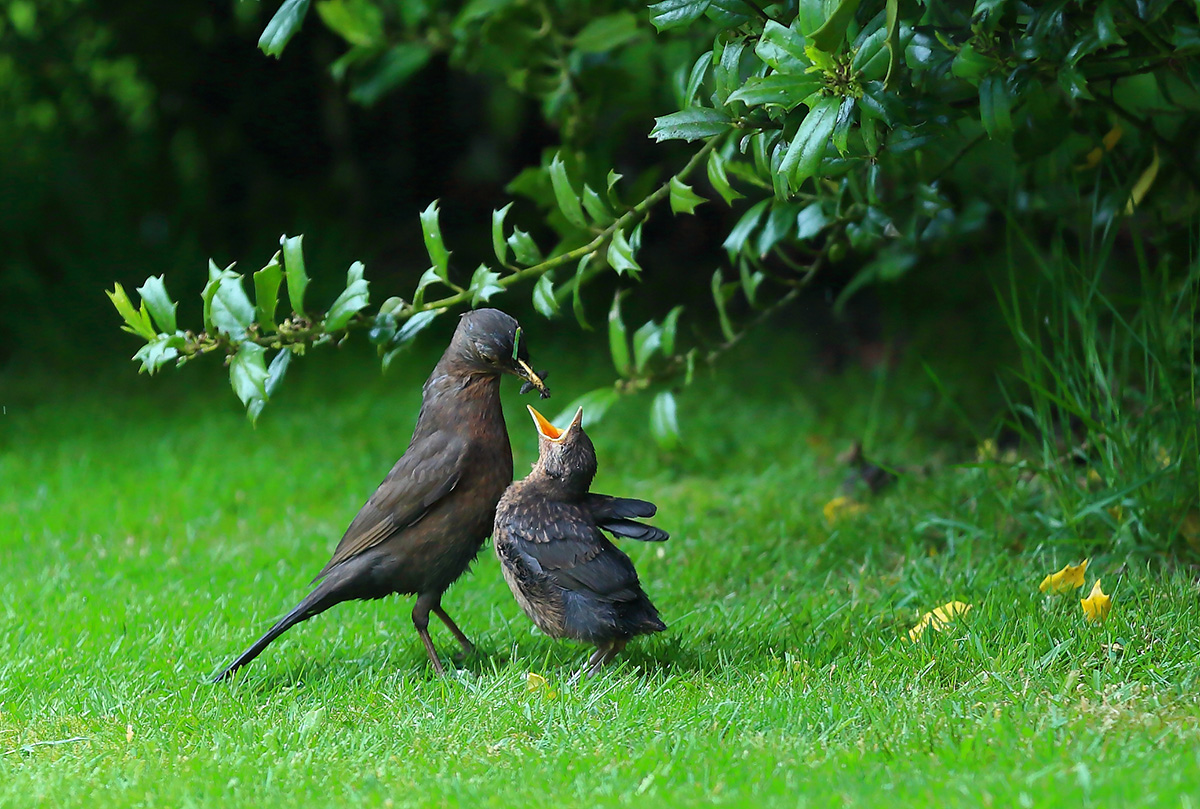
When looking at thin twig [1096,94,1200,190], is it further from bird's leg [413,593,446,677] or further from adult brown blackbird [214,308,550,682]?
bird's leg [413,593,446,677]

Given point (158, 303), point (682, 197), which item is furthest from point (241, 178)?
point (682, 197)

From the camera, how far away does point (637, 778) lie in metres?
2.77

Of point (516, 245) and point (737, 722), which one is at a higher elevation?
point (516, 245)

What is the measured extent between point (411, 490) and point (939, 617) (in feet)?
5.03

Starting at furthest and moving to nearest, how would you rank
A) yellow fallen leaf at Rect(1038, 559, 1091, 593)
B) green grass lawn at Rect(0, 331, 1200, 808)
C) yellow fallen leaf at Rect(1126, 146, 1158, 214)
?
yellow fallen leaf at Rect(1126, 146, 1158, 214) → yellow fallen leaf at Rect(1038, 559, 1091, 593) → green grass lawn at Rect(0, 331, 1200, 808)

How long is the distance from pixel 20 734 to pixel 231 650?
71cm

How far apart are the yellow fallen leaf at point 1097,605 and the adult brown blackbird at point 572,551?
47.2 inches

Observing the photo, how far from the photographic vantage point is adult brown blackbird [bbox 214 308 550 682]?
11.5 ft

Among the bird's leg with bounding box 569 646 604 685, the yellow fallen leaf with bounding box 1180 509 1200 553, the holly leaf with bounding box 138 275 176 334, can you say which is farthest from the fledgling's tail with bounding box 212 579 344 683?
the yellow fallen leaf with bounding box 1180 509 1200 553

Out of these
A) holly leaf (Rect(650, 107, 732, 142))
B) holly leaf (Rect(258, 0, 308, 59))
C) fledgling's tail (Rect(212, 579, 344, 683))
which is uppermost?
holly leaf (Rect(258, 0, 308, 59))

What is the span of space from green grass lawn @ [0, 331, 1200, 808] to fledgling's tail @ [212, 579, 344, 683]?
79mm

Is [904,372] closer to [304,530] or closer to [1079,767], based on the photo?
[304,530]

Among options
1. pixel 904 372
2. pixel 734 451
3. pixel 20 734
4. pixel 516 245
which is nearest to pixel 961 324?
pixel 904 372

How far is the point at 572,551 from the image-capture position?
3340 mm
